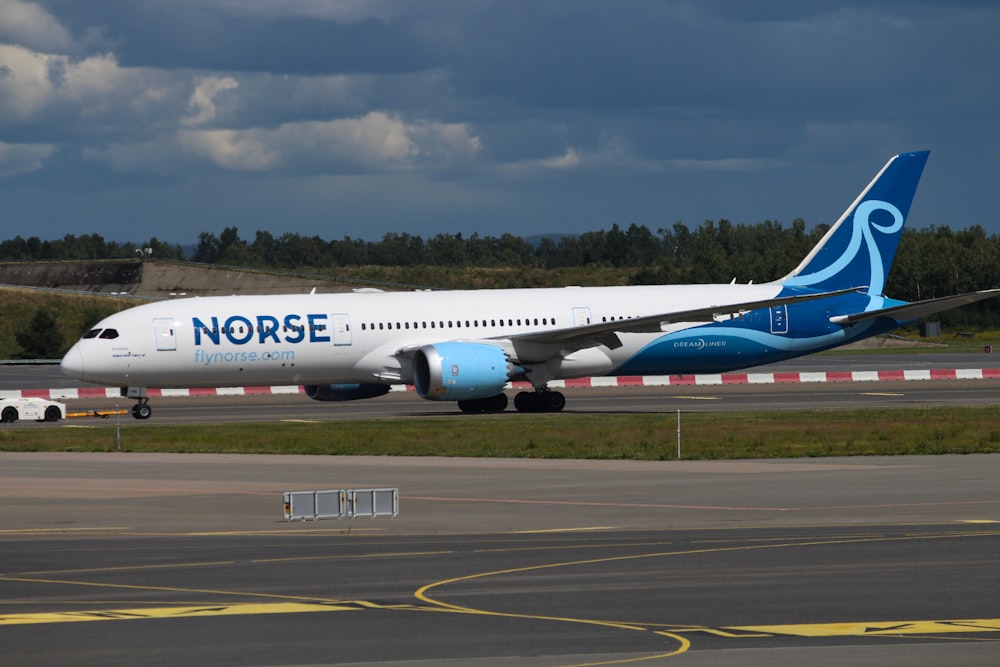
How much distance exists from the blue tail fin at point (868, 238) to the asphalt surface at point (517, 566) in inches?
858

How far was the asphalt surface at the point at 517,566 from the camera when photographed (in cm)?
1287

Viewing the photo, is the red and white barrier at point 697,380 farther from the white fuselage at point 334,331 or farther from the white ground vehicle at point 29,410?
the white ground vehicle at point 29,410

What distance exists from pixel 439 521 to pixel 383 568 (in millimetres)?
4556

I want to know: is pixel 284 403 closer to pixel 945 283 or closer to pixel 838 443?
pixel 838 443

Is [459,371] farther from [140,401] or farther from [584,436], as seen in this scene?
[140,401]

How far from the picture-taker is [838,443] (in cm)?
3412

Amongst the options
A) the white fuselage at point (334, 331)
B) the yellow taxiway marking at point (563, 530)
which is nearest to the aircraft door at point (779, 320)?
the white fuselage at point (334, 331)

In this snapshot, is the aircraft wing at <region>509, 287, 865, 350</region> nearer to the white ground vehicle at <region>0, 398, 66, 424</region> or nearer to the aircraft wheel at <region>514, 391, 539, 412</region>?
the aircraft wheel at <region>514, 391, 539, 412</region>

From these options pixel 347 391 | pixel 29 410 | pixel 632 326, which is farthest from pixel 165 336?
pixel 632 326

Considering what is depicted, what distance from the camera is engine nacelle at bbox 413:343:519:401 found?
145 feet

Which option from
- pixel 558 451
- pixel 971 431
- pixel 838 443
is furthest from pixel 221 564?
pixel 971 431

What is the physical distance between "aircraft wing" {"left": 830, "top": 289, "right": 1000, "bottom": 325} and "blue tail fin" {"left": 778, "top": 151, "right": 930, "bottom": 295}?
1412mm

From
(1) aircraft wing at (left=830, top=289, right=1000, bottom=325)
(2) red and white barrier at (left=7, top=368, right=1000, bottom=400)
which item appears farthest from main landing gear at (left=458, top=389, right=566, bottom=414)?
(2) red and white barrier at (left=7, top=368, right=1000, bottom=400)

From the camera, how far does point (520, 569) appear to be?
1720cm
